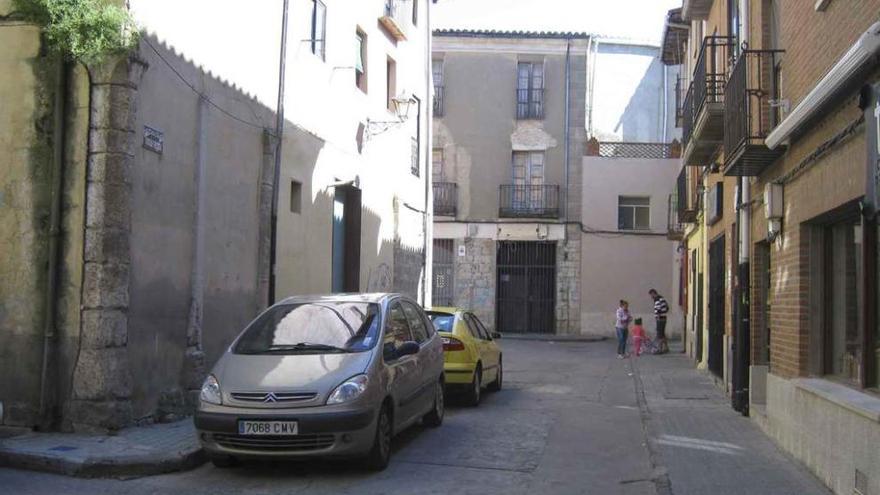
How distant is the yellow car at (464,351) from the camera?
11.5 m

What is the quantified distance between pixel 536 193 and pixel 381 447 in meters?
23.0

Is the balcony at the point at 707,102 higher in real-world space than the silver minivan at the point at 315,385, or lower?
higher

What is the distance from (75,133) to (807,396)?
7.40 m

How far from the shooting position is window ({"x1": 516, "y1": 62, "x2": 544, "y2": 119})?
29859 mm

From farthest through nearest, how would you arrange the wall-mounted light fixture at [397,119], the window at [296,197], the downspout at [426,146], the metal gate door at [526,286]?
1. the metal gate door at [526,286]
2. the downspout at [426,146]
3. the wall-mounted light fixture at [397,119]
4. the window at [296,197]

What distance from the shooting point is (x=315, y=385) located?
23.1 feet

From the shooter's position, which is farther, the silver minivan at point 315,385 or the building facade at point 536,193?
the building facade at point 536,193

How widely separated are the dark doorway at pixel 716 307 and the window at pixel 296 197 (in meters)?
7.13

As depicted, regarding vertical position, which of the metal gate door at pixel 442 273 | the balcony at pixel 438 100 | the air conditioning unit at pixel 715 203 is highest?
the balcony at pixel 438 100

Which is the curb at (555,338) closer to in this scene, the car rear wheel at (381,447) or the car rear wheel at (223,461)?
the car rear wheel at (381,447)

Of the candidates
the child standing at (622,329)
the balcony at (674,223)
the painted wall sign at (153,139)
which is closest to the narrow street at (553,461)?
the painted wall sign at (153,139)

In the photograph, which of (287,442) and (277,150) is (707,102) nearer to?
(277,150)

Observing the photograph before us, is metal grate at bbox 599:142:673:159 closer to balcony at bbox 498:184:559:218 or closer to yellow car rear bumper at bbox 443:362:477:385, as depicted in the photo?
balcony at bbox 498:184:559:218

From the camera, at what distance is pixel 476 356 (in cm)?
1185
